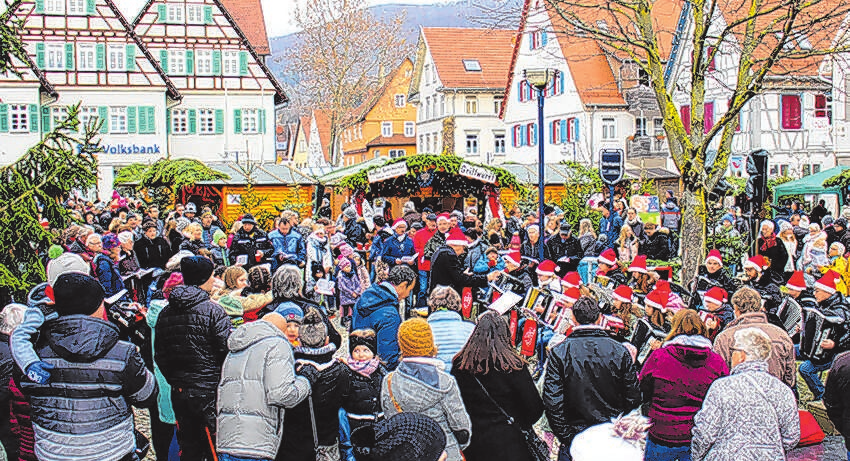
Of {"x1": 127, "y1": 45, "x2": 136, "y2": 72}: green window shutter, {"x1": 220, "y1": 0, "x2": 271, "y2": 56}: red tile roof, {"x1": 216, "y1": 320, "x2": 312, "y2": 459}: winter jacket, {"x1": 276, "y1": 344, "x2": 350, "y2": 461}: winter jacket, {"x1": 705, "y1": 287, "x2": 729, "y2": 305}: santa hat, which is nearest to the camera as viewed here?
{"x1": 216, "y1": 320, "x2": 312, "y2": 459}: winter jacket

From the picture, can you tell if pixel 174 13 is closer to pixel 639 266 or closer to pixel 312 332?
pixel 639 266

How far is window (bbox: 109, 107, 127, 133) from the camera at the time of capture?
4131cm

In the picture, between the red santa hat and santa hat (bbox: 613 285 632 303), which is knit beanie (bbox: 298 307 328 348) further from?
the red santa hat

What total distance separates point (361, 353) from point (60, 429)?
6.44 feet

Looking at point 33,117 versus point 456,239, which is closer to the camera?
point 456,239

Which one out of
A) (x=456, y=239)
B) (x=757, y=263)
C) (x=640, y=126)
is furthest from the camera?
(x=640, y=126)

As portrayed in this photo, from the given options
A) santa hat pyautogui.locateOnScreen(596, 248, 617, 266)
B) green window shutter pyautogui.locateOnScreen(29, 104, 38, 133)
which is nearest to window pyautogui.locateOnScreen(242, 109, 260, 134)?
green window shutter pyautogui.locateOnScreen(29, 104, 38, 133)

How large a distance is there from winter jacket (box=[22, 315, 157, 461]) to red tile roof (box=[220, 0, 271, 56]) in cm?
4719

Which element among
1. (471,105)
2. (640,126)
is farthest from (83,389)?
(471,105)

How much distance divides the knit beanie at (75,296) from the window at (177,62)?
133 ft

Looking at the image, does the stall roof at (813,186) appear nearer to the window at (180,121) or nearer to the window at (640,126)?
the window at (640,126)

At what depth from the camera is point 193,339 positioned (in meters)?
6.00

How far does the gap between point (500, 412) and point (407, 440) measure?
2237 mm

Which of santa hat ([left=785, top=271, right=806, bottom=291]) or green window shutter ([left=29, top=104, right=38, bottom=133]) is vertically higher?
green window shutter ([left=29, top=104, right=38, bottom=133])
